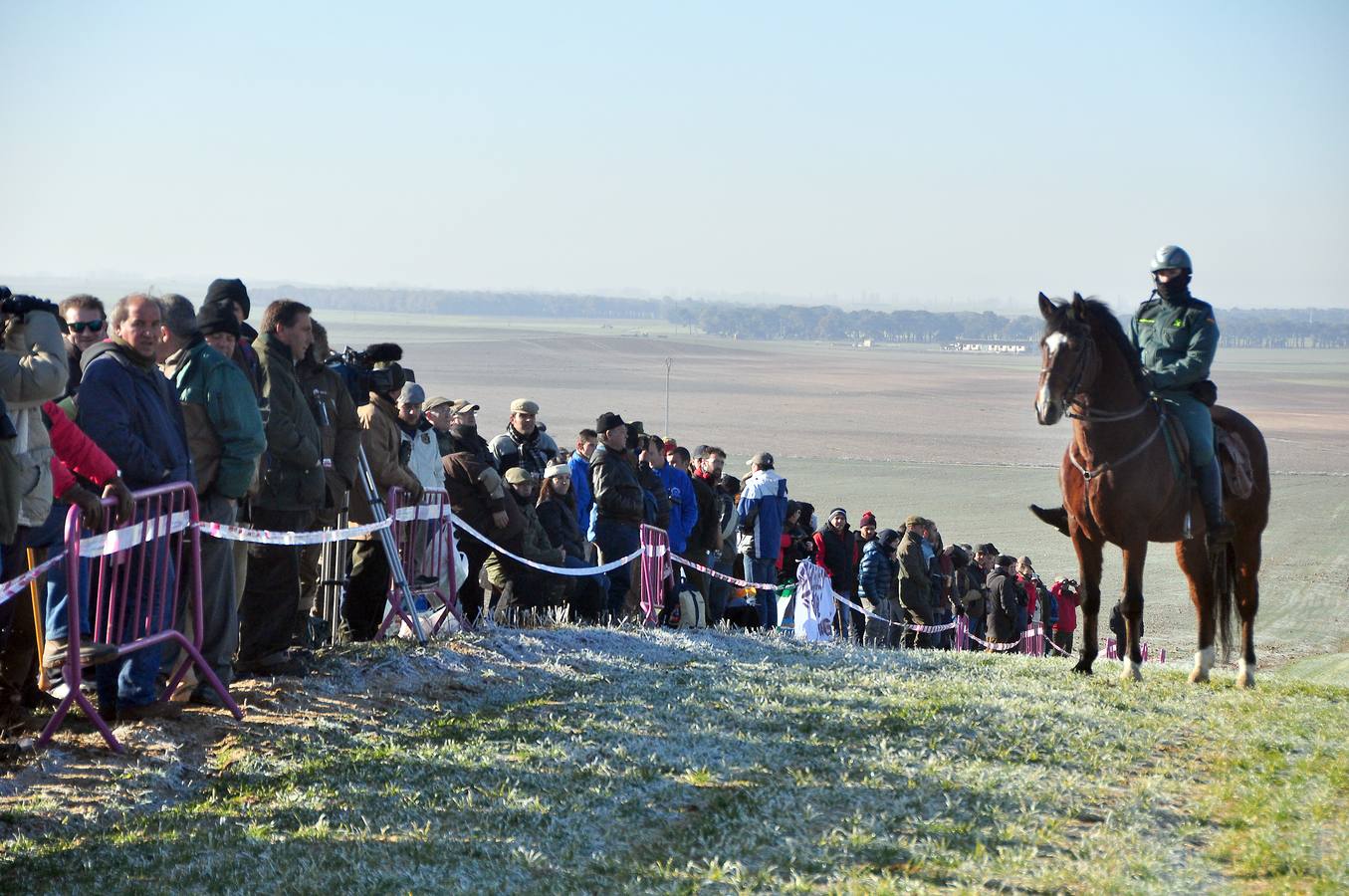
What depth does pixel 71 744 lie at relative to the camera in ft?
23.4

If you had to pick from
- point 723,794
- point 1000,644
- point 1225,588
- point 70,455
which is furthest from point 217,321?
point 1000,644

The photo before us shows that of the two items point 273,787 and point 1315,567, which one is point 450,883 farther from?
point 1315,567

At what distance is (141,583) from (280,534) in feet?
3.99

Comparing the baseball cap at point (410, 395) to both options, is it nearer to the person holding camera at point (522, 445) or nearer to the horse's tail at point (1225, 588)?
the person holding camera at point (522, 445)

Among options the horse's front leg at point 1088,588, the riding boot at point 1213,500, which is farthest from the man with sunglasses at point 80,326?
the riding boot at point 1213,500

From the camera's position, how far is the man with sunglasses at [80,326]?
7.98 m

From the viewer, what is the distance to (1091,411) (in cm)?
1008

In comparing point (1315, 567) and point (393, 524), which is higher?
point (393, 524)

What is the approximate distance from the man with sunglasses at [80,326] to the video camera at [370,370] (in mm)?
2369

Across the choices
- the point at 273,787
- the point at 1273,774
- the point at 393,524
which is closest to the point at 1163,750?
the point at 1273,774

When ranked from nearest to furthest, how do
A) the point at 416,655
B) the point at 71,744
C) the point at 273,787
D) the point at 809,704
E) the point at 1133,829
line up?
the point at 1133,829
the point at 273,787
the point at 71,744
the point at 809,704
the point at 416,655

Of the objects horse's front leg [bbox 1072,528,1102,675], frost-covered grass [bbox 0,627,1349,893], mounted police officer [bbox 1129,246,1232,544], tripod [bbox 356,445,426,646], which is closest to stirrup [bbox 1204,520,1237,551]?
mounted police officer [bbox 1129,246,1232,544]

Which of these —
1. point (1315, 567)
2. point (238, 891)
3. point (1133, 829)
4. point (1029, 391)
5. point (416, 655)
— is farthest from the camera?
point (1029, 391)

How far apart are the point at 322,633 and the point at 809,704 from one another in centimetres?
367
